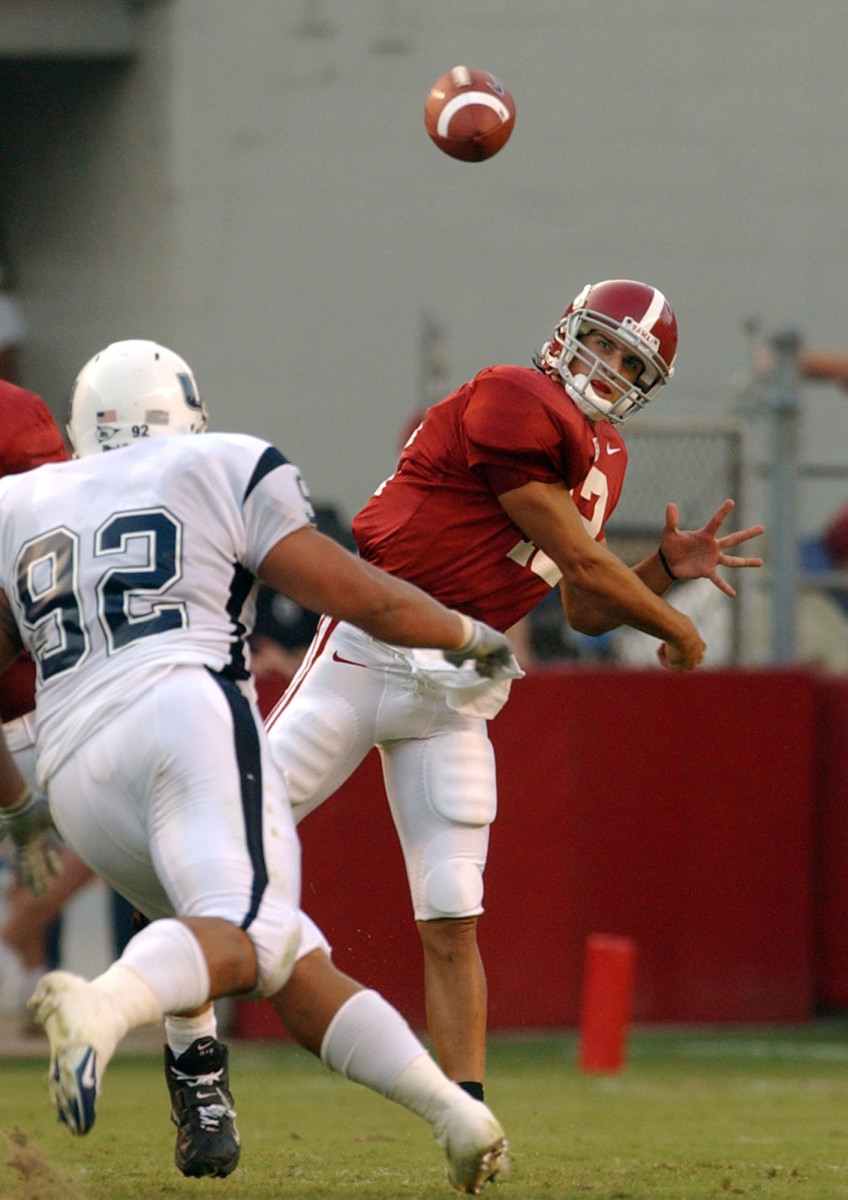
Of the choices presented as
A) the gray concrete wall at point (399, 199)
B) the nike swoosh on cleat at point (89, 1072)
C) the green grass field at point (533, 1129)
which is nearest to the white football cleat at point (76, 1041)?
the nike swoosh on cleat at point (89, 1072)

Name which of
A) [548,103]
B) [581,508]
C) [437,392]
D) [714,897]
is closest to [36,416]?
[581,508]

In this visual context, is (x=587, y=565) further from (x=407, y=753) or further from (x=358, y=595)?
(x=358, y=595)

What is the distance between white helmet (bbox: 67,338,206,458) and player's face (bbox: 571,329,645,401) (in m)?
1.10

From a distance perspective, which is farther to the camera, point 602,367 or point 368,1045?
point 602,367

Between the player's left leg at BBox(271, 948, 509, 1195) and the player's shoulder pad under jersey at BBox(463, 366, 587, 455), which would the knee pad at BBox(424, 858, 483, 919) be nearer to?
the player's left leg at BBox(271, 948, 509, 1195)

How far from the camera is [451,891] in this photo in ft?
15.1

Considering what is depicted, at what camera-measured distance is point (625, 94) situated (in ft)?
35.7

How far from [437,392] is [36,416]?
3.54 metres

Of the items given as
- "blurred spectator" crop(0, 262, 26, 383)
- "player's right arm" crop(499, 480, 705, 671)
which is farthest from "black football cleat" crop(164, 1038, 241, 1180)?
"blurred spectator" crop(0, 262, 26, 383)

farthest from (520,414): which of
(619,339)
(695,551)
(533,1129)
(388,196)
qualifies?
(388,196)

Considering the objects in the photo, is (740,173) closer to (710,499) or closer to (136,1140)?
(710,499)

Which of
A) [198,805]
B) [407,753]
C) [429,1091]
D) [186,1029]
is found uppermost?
[198,805]

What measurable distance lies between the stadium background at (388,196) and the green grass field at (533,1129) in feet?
8.32

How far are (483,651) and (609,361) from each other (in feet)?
3.63
